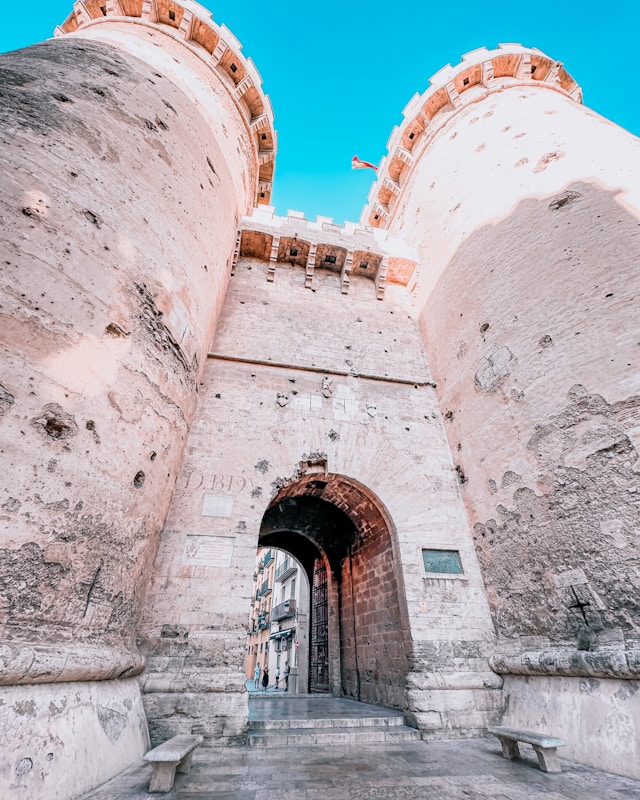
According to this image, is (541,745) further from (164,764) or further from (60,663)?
(60,663)

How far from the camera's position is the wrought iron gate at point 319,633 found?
798cm

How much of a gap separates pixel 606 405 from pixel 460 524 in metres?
2.73

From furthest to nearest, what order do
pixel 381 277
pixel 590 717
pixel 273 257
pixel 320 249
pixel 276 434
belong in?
pixel 381 277
pixel 320 249
pixel 273 257
pixel 276 434
pixel 590 717

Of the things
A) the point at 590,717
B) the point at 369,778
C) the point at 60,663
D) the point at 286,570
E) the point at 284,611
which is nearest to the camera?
the point at 60,663

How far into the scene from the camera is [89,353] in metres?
3.77

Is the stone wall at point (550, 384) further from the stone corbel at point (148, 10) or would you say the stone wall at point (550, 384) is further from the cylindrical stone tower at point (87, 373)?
the stone corbel at point (148, 10)

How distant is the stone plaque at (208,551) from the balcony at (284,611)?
14.2 m

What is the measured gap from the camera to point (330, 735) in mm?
4176

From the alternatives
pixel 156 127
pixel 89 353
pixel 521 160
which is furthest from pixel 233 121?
pixel 89 353

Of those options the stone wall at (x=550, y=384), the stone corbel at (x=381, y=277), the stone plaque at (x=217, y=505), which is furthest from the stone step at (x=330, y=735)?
the stone corbel at (x=381, y=277)

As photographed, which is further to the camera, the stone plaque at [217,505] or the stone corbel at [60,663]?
the stone plaque at [217,505]

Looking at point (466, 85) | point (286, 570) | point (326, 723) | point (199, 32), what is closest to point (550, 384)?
point (326, 723)

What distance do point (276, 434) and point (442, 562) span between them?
318 centimetres

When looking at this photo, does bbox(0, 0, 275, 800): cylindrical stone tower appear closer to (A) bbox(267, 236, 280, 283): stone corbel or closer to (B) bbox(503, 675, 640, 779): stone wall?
(A) bbox(267, 236, 280, 283): stone corbel
